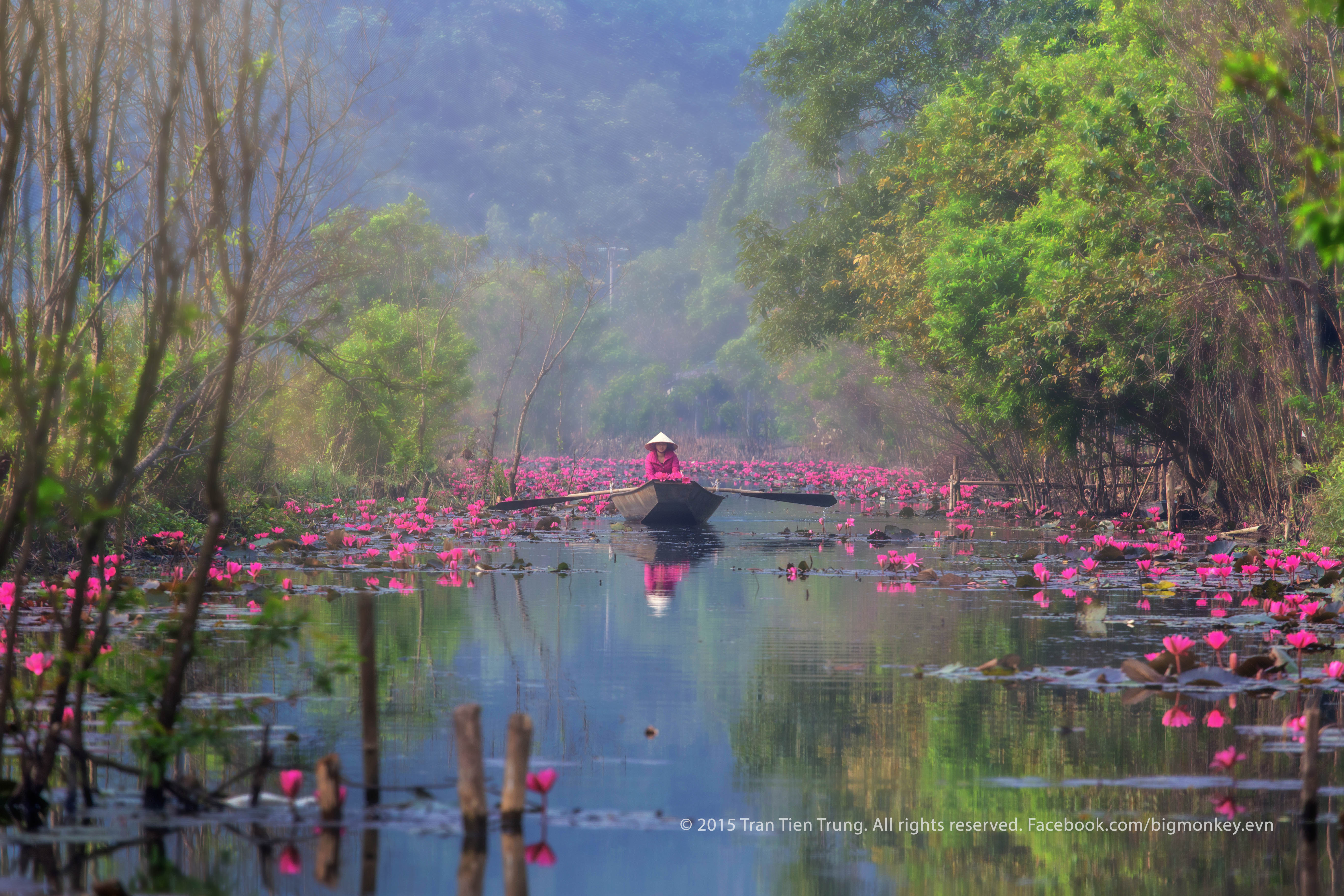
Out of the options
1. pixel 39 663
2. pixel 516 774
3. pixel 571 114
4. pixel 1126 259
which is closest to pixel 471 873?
pixel 516 774

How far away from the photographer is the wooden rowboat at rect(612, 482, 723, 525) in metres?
23.6

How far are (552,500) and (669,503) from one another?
2079 millimetres

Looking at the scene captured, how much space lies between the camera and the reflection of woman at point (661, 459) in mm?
25500

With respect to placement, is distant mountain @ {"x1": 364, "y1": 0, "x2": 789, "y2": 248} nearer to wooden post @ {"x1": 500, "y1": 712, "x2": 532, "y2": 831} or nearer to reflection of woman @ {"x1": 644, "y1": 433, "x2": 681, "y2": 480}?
reflection of woman @ {"x1": 644, "y1": 433, "x2": 681, "y2": 480}

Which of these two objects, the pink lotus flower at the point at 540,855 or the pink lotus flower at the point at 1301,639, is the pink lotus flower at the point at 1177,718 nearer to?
the pink lotus flower at the point at 1301,639

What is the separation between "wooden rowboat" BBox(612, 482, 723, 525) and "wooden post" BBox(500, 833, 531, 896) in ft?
59.2

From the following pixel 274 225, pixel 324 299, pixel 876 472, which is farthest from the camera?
pixel 876 472

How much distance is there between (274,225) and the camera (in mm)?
11914

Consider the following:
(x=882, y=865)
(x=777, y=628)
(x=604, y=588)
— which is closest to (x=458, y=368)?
(x=604, y=588)

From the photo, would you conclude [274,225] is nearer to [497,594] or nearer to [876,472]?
[497,594]

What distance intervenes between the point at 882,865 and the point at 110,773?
11.2 ft

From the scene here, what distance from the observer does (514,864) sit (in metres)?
5.01

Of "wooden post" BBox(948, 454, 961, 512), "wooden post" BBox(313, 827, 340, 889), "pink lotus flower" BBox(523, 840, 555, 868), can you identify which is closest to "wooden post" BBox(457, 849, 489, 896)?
"pink lotus flower" BBox(523, 840, 555, 868)

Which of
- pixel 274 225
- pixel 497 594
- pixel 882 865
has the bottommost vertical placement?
pixel 882 865
